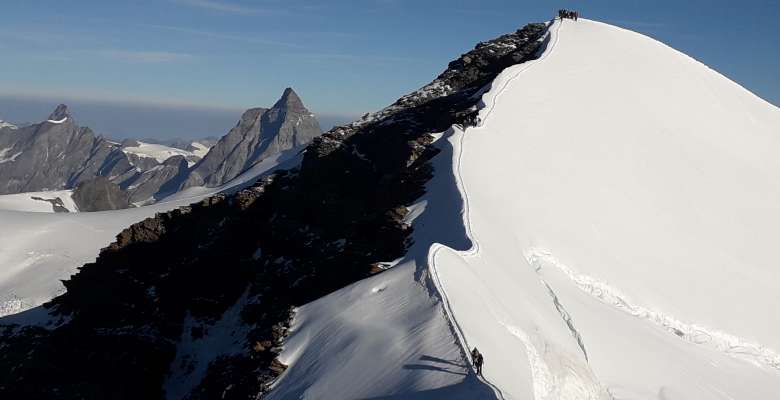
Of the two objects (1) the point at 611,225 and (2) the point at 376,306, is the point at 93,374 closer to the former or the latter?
(2) the point at 376,306

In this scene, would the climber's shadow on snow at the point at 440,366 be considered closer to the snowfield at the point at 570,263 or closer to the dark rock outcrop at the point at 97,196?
the snowfield at the point at 570,263

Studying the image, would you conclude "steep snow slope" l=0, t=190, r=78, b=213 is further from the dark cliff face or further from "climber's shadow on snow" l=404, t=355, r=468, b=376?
"climber's shadow on snow" l=404, t=355, r=468, b=376

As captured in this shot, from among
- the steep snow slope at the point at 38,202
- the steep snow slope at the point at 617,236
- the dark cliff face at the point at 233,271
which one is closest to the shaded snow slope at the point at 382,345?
the steep snow slope at the point at 617,236

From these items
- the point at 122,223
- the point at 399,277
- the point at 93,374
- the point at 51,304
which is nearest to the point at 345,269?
the point at 399,277

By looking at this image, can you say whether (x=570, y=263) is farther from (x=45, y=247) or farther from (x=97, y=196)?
(x=97, y=196)

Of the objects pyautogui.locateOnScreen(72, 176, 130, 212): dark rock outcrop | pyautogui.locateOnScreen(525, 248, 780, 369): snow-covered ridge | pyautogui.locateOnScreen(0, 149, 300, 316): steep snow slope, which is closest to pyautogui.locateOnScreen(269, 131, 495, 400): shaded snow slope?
pyautogui.locateOnScreen(525, 248, 780, 369): snow-covered ridge

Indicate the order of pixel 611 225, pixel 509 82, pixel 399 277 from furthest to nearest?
pixel 509 82, pixel 611 225, pixel 399 277

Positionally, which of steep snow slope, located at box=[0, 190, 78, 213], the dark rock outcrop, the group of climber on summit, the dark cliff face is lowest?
steep snow slope, located at box=[0, 190, 78, 213]

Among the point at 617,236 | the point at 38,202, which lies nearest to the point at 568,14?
the point at 617,236
